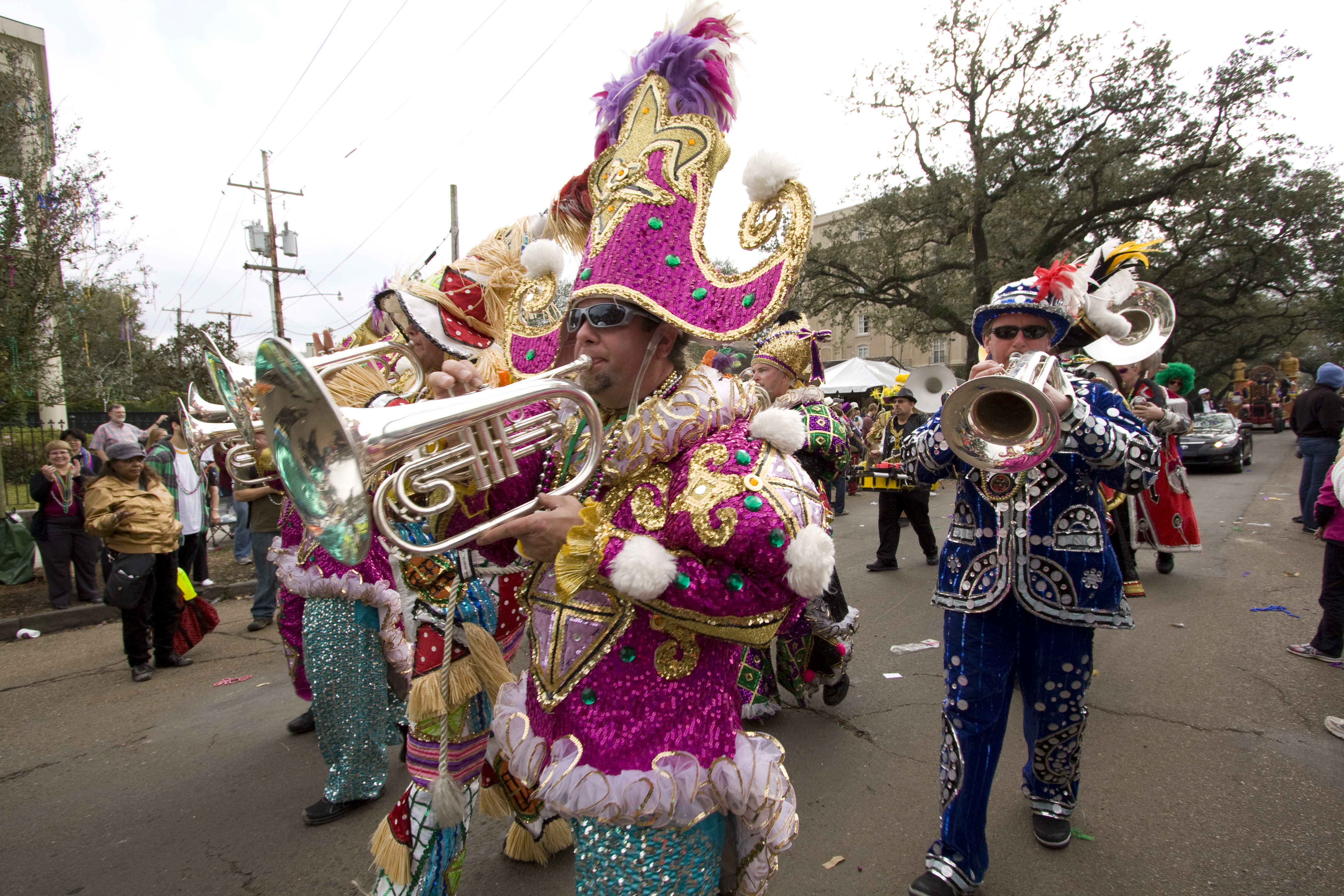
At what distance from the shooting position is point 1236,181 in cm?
1898

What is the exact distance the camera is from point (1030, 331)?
102 inches

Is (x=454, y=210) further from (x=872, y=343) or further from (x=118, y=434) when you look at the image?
→ (x=872, y=343)

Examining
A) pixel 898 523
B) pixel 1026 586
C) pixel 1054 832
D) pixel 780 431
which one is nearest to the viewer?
pixel 780 431

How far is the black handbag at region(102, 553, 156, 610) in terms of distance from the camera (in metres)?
5.06

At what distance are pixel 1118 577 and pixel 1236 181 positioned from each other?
76.3 feet

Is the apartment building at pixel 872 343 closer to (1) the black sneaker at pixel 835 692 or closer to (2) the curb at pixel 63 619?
(1) the black sneaker at pixel 835 692

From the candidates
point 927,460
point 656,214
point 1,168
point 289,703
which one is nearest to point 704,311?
point 656,214

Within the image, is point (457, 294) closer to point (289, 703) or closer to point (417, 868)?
point (417, 868)

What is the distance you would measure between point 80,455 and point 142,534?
17.3 feet

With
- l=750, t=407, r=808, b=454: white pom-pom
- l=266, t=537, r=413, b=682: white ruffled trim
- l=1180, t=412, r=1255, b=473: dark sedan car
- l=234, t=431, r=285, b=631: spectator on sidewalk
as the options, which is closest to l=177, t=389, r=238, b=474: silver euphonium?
l=266, t=537, r=413, b=682: white ruffled trim

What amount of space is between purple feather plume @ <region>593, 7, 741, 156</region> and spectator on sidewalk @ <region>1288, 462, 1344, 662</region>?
471 centimetres

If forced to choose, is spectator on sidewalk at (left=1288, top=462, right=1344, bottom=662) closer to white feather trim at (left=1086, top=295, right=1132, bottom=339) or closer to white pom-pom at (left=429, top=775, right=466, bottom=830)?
white feather trim at (left=1086, top=295, right=1132, bottom=339)

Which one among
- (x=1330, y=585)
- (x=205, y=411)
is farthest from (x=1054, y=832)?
(x=205, y=411)

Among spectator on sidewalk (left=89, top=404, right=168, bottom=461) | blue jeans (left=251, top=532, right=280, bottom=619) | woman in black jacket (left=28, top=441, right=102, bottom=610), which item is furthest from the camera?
spectator on sidewalk (left=89, top=404, right=168, bottom=461)
